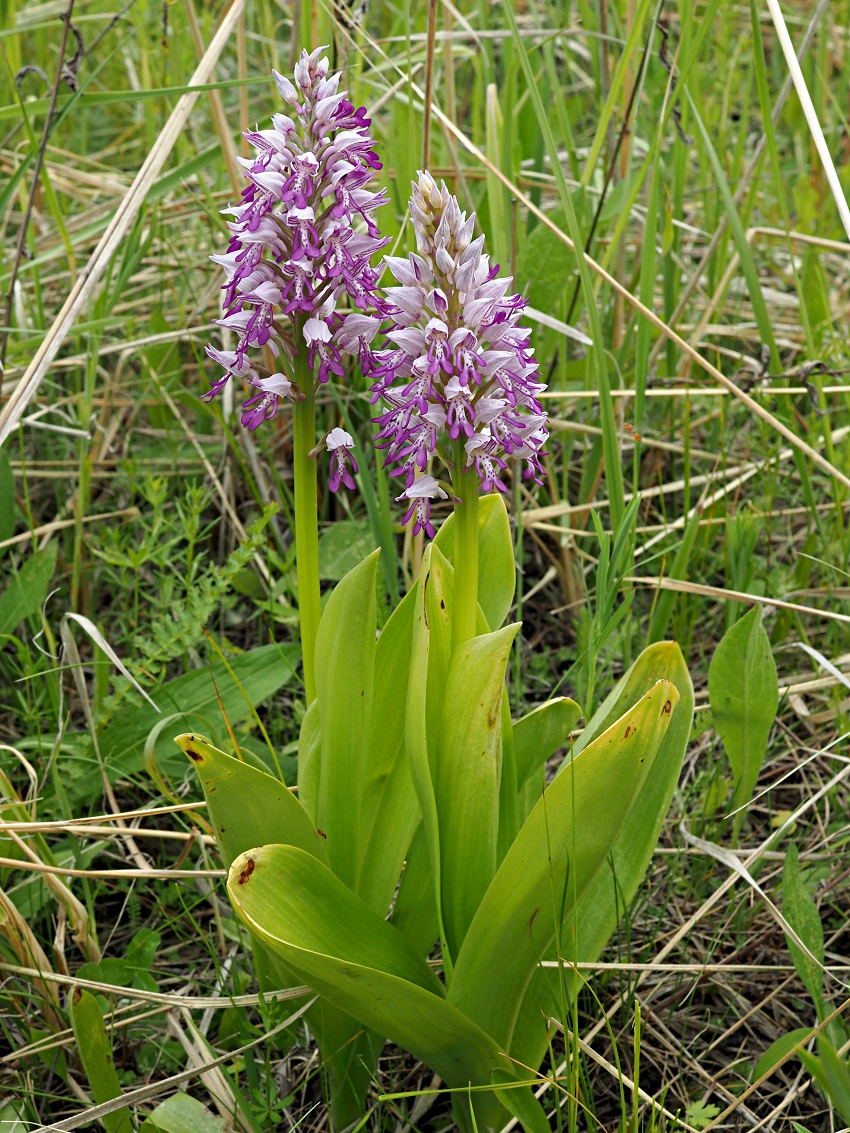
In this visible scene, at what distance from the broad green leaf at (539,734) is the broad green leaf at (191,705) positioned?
69 centimetres

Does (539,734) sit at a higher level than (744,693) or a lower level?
higher

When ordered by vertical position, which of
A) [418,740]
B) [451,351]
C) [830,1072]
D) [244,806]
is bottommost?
[830,1072]

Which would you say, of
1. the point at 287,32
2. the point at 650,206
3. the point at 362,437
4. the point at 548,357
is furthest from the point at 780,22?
the point at 287,32

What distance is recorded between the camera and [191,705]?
2.33 m

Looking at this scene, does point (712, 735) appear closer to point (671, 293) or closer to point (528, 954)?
point (528, 954)

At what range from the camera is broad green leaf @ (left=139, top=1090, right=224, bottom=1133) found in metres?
1.66

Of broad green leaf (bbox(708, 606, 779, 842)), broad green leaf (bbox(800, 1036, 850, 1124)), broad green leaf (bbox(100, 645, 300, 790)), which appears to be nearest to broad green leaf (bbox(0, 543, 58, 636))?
broad green leaf (bbox(100, 645, 300, 790))

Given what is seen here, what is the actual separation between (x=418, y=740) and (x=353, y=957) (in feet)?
1.21

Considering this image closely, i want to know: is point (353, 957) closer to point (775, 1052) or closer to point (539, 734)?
point (539, 734)

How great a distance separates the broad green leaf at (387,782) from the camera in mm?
1706

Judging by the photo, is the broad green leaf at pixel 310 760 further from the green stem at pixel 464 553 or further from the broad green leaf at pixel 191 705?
the broad green leaf at pixel 191 705

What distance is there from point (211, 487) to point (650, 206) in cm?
150

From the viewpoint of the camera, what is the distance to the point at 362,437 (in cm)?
311

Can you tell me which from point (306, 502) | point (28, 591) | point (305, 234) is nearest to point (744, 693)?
point (306, 502)
